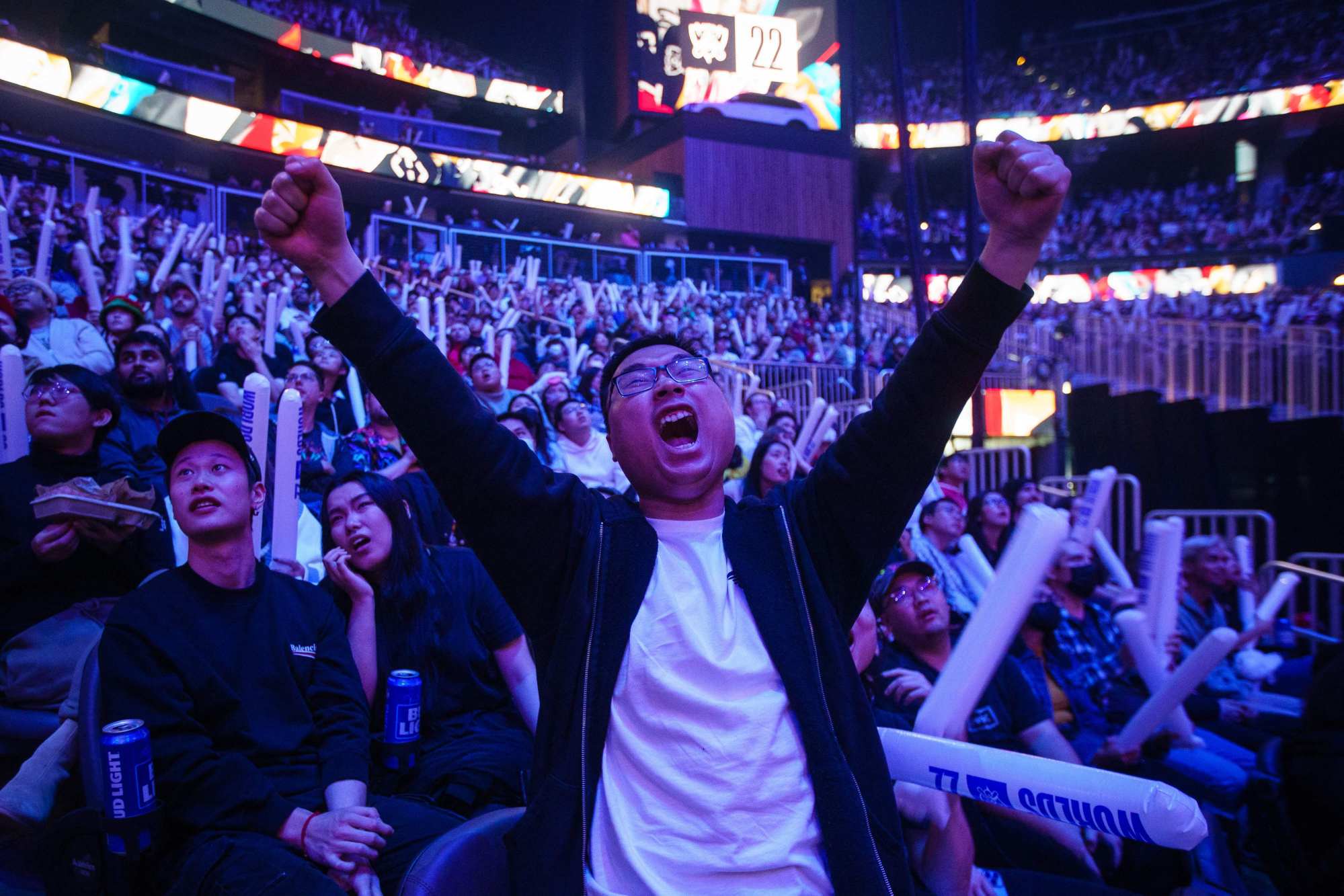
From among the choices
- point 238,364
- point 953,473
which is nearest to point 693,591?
point 238,364

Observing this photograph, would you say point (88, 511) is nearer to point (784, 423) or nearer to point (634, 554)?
point (634, 554)

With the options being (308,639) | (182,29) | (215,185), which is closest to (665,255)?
(215,185)

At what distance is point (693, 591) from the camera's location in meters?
1.40

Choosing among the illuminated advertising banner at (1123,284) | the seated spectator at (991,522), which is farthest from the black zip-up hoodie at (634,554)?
the illuminated advertising banner at (1123,284)

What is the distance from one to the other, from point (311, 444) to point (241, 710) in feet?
9.17

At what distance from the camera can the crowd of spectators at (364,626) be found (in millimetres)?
1948

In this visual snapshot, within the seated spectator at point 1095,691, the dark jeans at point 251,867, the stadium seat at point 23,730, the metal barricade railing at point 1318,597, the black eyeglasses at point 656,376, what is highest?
the black eyeglasses at point 656,376

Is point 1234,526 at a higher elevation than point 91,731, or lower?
lower

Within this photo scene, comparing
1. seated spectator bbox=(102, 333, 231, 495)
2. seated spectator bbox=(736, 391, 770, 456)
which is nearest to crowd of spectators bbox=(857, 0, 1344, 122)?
seated spectator bbox=(736, 391, 770, 456)

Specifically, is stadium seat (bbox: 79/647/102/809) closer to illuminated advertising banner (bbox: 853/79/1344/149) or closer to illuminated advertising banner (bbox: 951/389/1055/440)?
illuminated advertising banner (bbox: 951/389/1055/440)

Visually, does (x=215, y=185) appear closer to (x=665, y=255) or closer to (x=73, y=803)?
(x=665, y=255)

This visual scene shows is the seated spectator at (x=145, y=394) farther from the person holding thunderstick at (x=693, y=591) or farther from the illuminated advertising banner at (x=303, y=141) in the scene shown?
the illuminated advertising banner at (x=303, y=141)

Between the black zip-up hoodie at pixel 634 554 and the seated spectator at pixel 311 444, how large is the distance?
Result: 296 centimetres

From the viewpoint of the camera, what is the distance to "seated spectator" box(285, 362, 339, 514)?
14.1 feet
